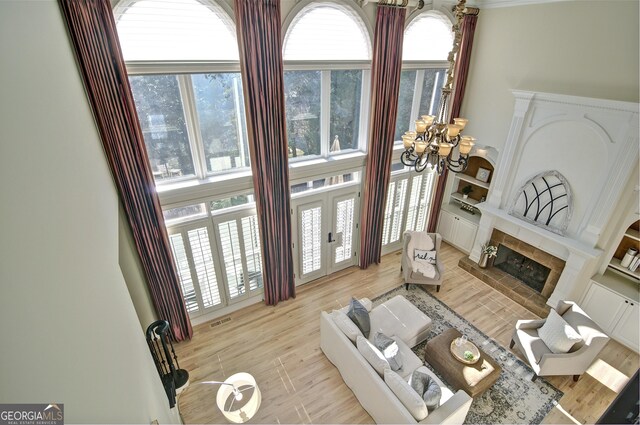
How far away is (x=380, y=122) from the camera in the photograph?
5359 millimetres

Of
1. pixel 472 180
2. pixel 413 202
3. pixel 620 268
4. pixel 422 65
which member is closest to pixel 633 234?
pixel 620 268

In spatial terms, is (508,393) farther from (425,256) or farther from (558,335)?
(425,256)

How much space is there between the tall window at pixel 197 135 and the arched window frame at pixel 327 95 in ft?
2.76

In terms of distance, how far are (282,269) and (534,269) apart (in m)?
4.77

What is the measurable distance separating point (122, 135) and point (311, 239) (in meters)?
3.35

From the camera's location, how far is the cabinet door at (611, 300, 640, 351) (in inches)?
183

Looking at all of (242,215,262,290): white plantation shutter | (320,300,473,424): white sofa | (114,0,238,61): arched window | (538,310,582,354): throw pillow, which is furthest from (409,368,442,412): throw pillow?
(114,0,238,61): arched window

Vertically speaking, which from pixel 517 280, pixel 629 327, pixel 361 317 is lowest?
pixel 517 280

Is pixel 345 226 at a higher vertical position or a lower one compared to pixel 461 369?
higher

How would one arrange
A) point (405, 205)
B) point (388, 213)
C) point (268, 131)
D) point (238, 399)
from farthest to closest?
1. point (405, 205)
2. point (388, 213)
3. point (268, 131)
4. point (238, 399)

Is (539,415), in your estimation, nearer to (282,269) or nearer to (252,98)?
(282,269)

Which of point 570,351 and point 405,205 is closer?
point 570,351

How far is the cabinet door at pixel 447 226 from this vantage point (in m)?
7.18

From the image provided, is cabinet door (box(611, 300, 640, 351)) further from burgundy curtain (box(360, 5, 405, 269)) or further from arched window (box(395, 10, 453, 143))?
arched window (box(395, 10, 453, 143))
